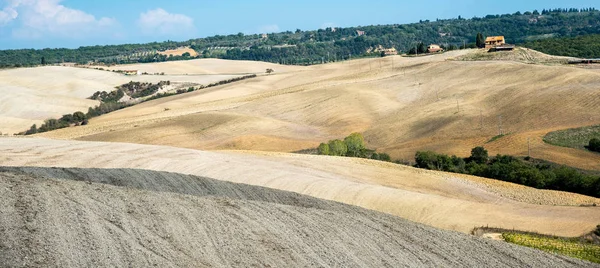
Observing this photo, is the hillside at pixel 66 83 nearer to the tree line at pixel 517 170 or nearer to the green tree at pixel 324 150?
the green tree at pixel 324 150

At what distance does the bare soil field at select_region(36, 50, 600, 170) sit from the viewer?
210 ft

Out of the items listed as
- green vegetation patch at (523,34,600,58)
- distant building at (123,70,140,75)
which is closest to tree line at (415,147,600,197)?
green vegetation patch at (523,34,600,58)

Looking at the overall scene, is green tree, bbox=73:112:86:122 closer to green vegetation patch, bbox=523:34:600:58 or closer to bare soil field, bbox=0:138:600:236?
bare soil field, bbox=0:138:600:236

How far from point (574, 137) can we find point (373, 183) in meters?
26.4

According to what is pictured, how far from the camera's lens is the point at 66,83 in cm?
13825

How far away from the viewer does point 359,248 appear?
21.7 metres

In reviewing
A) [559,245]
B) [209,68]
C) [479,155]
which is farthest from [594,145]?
[209,68]

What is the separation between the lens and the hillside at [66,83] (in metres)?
100

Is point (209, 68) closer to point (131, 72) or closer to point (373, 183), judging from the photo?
point (131, 72)

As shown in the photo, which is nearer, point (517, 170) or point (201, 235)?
point (201, 235)

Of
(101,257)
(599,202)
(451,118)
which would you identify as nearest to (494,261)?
(101,257)

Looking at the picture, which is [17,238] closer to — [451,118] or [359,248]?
[359,248]

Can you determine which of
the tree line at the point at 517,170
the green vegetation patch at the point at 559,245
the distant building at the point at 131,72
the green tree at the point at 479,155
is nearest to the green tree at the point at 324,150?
the tree line at the point at 517,170

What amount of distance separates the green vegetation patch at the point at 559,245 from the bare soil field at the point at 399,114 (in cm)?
2333
